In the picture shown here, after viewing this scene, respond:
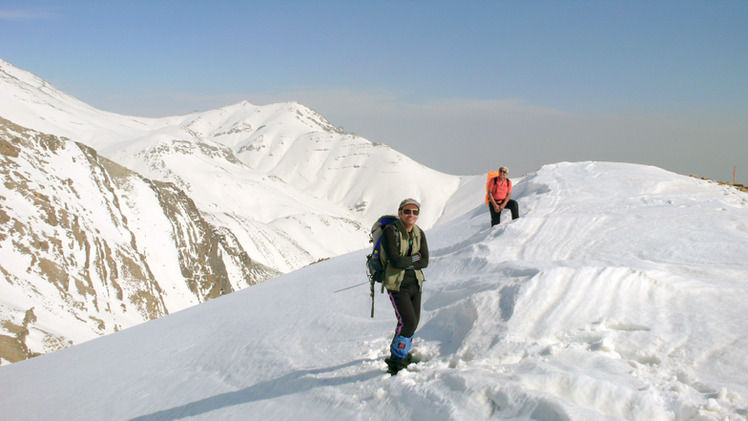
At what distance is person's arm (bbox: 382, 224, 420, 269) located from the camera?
5.27 metres

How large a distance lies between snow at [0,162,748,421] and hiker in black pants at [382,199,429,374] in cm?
31

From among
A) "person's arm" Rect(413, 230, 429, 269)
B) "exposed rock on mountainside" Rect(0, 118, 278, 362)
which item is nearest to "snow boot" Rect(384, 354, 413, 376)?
"person's arm" Rect(413, 230, 429, 269)

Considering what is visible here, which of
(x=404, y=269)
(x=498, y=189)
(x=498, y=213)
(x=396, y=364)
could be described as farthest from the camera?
(x=498, y=213)

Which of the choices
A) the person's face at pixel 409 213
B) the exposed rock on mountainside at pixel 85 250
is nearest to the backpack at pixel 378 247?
the person's face at pixel 409 213

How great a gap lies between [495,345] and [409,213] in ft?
5.58

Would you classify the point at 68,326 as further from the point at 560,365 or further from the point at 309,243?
the point at 309,243

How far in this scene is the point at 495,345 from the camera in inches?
211

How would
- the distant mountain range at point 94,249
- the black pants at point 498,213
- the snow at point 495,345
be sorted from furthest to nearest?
the distant mountain range at point 94,249
the black pants at point 498,213
the snow at point 495,345

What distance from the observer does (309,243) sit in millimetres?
114000

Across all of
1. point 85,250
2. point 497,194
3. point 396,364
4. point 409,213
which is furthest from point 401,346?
point 85,250

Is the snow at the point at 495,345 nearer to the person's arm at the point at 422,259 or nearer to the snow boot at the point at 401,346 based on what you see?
the snow boot at the point at 401,346

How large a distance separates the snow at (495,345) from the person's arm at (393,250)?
3.84ft

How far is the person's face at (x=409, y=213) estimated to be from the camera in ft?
17.5

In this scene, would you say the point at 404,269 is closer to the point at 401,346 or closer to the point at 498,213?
the point at 401,346
